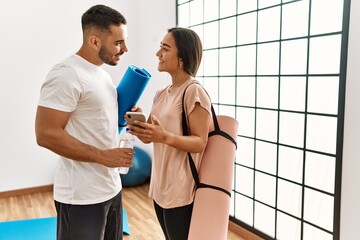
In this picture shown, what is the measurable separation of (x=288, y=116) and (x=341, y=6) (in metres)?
0.75

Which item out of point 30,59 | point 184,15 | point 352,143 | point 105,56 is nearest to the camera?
point 105,56

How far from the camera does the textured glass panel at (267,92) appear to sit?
7.57 feet

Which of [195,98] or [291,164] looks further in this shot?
[291,164]

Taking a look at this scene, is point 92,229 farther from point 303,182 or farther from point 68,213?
point 303,182

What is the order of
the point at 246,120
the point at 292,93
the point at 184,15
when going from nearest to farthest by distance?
the point at 292,93 < the point at 246,120 < the point at 184,15

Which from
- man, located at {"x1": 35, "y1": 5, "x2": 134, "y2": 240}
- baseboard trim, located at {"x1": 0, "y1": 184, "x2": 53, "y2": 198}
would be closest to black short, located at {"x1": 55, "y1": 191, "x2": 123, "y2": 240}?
man, located at {"x1": 35, "y1": 5, "x2": 134, "y2": 240}

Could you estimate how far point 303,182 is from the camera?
2.12 metres

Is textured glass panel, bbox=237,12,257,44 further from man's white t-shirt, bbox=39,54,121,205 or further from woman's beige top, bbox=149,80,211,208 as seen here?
man's white t-shirt, bbox=39,54,121,205

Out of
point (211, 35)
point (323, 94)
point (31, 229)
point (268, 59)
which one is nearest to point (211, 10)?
point (211, 35)

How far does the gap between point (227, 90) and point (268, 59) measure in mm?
572

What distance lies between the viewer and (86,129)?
1.35 metres

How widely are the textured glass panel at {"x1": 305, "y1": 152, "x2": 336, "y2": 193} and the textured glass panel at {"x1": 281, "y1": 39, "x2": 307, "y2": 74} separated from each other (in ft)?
1.84

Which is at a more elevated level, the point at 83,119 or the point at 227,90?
the point at 227,90

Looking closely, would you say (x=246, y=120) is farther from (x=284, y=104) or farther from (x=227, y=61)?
(x=227, y=61)
